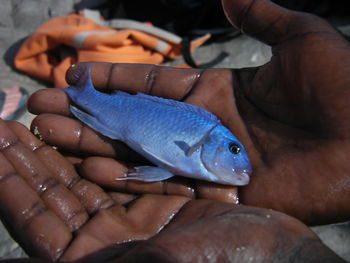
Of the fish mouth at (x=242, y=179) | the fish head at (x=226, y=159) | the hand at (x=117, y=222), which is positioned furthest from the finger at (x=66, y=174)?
the fish mouth at (x=242, y=179)

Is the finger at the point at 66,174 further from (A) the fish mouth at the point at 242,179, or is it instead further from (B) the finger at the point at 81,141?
(A) the fish mouth at the point at 242,179

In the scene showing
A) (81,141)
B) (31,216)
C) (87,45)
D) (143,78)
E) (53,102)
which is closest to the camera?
(31,216)

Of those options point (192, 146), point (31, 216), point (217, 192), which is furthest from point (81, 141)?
point (217, 192)

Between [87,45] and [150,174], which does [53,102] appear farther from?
[87,45]

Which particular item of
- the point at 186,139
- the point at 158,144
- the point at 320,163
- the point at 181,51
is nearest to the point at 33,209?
the point at 158,144

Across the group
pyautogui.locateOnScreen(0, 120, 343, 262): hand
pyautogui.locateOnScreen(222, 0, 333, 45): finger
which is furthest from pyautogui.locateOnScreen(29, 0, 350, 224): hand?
pyautogui.locateOnScreen(0, 120, 343, 262): hand

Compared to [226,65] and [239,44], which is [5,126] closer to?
[226,65]
